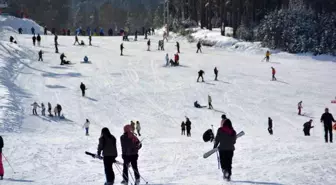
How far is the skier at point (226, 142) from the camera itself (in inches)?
411

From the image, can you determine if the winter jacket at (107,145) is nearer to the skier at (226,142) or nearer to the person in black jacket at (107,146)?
the person in black jacket at (107,146)

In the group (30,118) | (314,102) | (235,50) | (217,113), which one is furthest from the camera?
(235,50)

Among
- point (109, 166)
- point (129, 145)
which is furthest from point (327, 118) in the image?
point (109, 166)

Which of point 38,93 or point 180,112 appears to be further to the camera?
point 38,93

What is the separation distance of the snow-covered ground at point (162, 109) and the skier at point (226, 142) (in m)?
0.37

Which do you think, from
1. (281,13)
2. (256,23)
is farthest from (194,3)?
(281,13)

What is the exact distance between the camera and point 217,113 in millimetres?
30188

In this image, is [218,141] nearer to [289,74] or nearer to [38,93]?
[38,93]

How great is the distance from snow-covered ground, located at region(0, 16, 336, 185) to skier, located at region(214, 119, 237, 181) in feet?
1.23

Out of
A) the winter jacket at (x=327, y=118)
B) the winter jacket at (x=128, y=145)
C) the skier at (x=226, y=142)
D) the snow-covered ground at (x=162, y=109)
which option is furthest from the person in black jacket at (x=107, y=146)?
the winter jacket at (x=327, y=118)

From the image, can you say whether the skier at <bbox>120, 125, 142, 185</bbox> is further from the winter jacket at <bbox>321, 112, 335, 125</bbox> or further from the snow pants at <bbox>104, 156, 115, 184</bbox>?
the winter jacket at <bbox>321, 112, 335, 125</bbox>

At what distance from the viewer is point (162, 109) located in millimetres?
31234

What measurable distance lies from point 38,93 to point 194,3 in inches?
1780

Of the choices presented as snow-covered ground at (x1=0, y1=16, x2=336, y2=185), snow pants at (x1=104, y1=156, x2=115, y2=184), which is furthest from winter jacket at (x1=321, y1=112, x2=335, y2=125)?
snow pants at (x1=104, y1=156, x2=115, y2=184)
